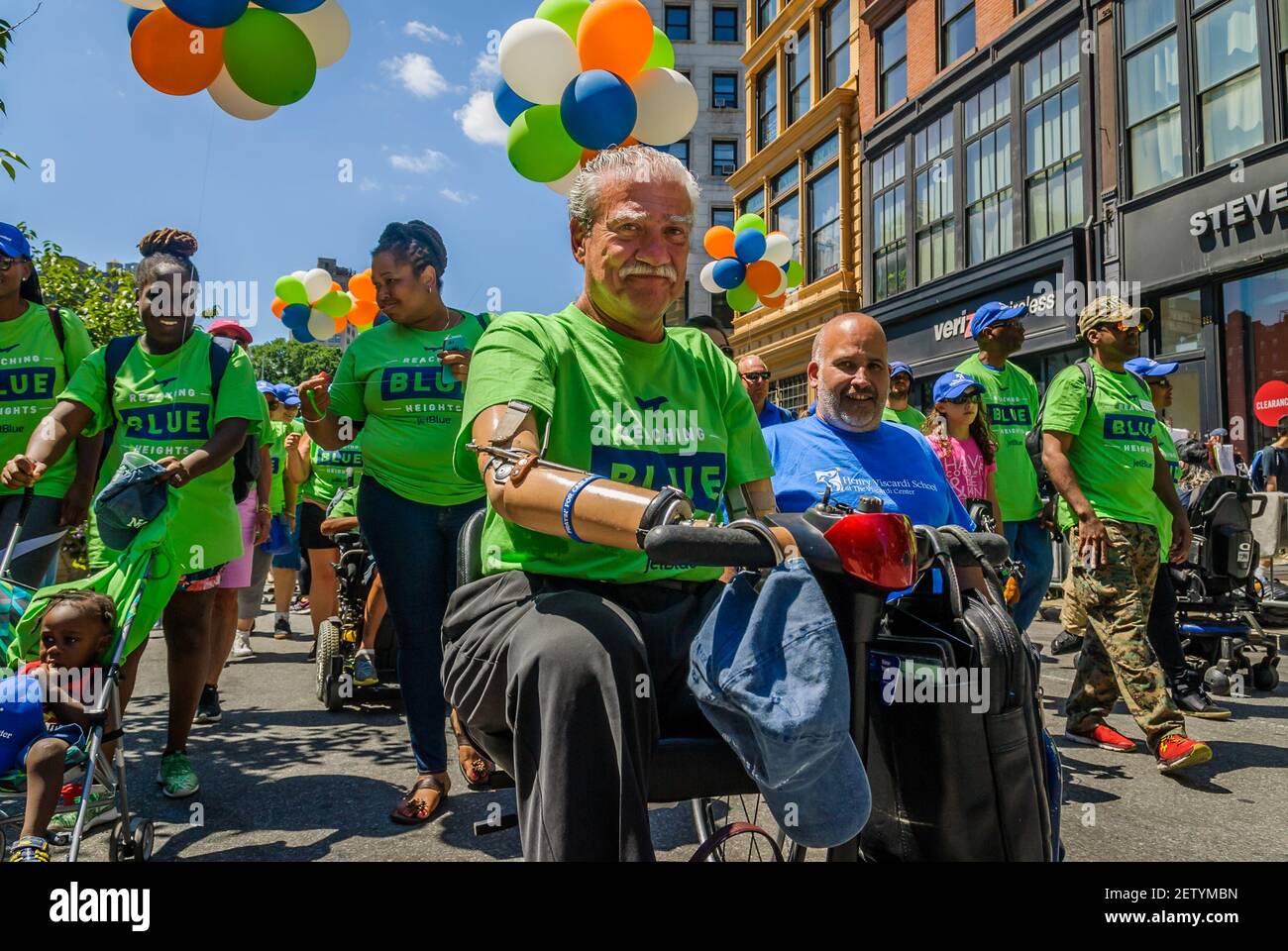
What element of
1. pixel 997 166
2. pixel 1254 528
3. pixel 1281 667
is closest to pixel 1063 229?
pixel 997 166

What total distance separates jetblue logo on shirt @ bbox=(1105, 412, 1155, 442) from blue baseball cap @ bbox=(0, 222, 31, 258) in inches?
207

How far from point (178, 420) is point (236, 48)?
2188 millimetres

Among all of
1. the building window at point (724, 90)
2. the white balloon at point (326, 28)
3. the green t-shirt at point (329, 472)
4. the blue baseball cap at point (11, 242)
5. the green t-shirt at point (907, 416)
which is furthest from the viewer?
the building window at point (724, 90)

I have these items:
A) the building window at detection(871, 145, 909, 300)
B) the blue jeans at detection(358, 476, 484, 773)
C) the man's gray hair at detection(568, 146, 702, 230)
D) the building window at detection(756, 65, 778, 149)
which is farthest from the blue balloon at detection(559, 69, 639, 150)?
the building window at detection(756, 65, 778, 149)

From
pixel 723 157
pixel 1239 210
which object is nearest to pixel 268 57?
pixel 1239 210

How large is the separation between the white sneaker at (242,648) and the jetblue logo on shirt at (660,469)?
21.8ft

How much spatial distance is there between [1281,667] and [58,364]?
8.37 meters

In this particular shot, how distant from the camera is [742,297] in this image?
9.19 meters

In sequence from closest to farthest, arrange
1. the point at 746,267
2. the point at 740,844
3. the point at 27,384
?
the point at 740,844
the point at 27,384
the point at 746,267

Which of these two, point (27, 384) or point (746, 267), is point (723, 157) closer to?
point (746, 267)

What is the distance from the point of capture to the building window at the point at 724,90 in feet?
126

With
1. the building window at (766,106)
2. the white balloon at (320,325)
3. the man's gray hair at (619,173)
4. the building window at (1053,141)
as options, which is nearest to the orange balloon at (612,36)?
the man's gray hair at (619,173)

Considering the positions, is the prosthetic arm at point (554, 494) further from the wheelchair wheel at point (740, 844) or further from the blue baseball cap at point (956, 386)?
the blue baseball cap at point (956, 386)

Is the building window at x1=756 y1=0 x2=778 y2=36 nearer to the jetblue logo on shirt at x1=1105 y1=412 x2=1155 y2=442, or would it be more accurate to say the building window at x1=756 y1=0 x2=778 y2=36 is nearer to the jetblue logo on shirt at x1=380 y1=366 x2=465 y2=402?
the jetblue logo on shirt at x1=1105 y1=412 x2=1155 y2=442
